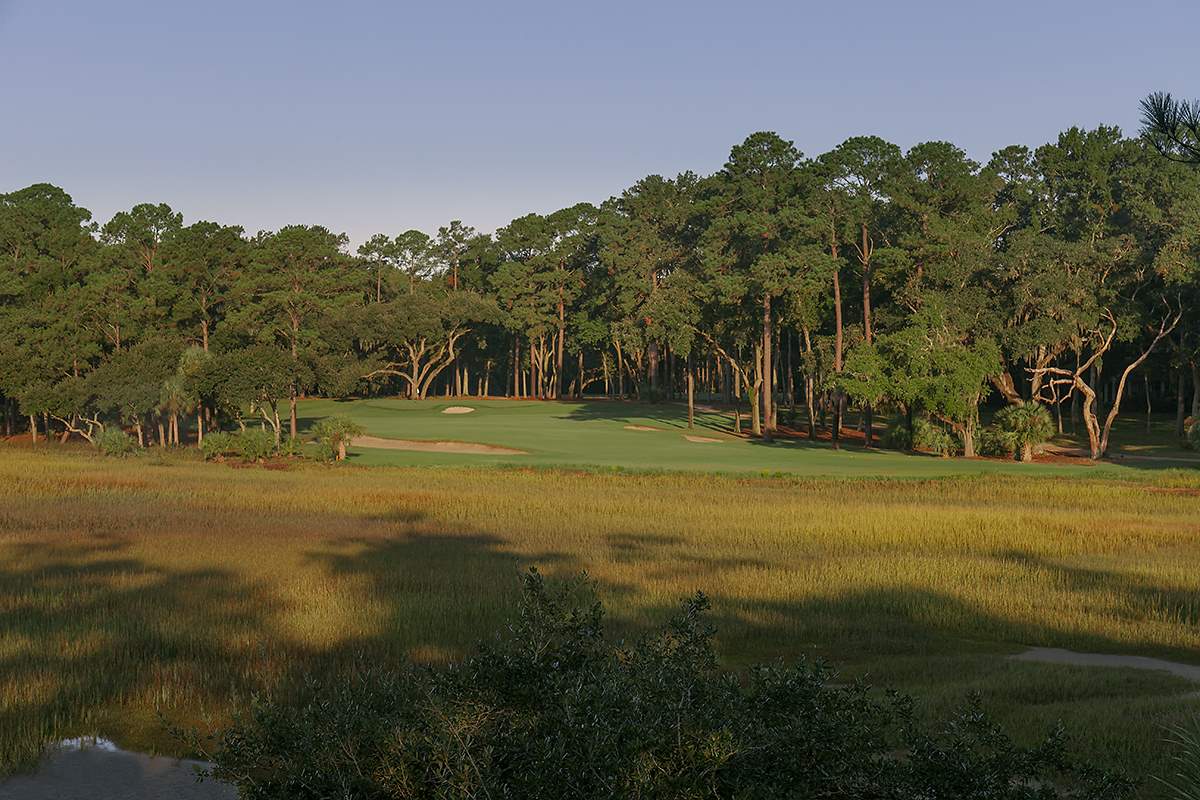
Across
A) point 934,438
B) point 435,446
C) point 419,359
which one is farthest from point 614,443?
point 419,359

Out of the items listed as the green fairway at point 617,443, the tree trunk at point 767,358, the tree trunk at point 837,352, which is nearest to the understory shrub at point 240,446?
the green fairway at point 617,443

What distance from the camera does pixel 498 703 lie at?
7.04 meters

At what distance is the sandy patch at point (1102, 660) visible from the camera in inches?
501

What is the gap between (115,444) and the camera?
Result: 5341 cm

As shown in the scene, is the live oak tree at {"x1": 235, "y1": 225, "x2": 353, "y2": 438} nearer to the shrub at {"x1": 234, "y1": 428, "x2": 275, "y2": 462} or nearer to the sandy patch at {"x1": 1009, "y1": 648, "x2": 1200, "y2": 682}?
the shrub at {"x1": 234, "y1": 428, "x2": 275, "y2": 462}

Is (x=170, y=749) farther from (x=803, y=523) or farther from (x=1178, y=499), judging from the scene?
(x=1178, y=499)

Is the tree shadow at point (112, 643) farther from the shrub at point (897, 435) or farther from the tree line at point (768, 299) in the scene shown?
the shrub at point (897, 435)

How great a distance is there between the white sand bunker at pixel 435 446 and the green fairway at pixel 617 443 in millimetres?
1031

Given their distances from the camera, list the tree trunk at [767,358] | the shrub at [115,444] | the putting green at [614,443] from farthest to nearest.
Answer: the tree trunk at [767,358]
the shrub at [115,444]
the putting green at [614,443]

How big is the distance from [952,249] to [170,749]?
55470mm

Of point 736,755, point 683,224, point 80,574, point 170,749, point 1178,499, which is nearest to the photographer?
point 736,755

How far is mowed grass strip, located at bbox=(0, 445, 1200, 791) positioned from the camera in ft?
38.1

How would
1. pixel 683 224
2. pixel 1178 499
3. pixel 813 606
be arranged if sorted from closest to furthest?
pixel 813 606 < pixel 1178 499 < pixel 683 224

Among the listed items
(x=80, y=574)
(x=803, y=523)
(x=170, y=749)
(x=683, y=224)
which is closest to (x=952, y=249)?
(x=803, y=523)
